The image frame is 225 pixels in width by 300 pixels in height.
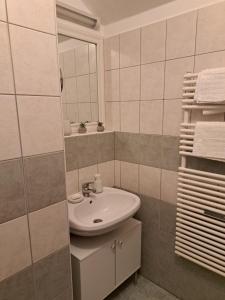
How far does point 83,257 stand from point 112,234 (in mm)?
312

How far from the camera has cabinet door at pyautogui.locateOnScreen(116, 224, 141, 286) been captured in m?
1.67

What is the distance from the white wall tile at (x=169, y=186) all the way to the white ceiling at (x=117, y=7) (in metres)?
1.21

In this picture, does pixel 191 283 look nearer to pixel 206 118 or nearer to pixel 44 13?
pixel 206 118

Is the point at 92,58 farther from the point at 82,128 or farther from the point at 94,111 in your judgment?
the point at 82,128

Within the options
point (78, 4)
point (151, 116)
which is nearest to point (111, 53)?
point (78, 4)

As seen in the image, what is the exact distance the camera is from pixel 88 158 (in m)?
1.76

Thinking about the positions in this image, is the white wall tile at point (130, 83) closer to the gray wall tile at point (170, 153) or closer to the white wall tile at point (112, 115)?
the white wall tile at point (112, 115)

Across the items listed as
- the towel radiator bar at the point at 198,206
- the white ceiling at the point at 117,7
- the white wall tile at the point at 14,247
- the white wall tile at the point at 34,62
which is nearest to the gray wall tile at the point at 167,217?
the towel radiator bar at the point at 198,206

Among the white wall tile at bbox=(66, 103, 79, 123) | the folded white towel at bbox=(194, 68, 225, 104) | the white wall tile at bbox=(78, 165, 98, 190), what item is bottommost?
the white wall tile at bbox=(78, 165, 98, 190)

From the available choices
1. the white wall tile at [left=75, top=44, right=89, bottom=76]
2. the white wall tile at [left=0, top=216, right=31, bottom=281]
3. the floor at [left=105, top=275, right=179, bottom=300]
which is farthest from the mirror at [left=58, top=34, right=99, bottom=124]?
the floor at [left=105, top=275, right=179, bottom=300]

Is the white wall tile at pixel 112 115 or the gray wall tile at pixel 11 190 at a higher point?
the white wall tile at pixel 112 115

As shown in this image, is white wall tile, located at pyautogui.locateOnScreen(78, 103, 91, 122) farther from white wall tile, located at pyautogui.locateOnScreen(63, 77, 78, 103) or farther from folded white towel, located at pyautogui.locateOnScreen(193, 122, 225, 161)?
folded white towel, located at pyautogui.locateOnScreen(193, 122, 225, 161)

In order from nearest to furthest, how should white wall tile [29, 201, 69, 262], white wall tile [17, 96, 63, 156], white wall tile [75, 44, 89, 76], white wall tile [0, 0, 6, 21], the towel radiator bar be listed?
white wall tile [0, 0, 6, 21], white wall tile [17, 96, 63, 156], white wall tile [29, 201, 69, 262], the towel radiator bar, white wall tile [75, 44, 89, 76]

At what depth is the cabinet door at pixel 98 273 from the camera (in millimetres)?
1426
